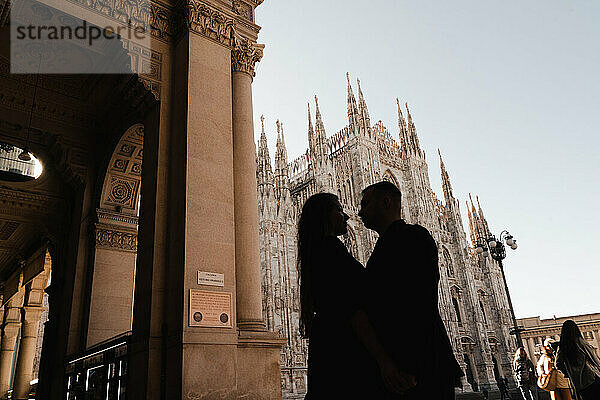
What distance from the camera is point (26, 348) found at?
Answer: 53.3 feet

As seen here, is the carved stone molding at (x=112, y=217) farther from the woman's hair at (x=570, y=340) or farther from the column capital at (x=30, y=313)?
the column capital at (x=30, y=313)

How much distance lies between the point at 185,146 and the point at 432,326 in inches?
179

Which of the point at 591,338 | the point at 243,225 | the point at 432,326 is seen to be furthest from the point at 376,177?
the point at 432,326

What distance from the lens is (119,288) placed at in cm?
907

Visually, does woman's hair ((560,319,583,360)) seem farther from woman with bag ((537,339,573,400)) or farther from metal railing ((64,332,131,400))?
metal railing ((64,332,131,400))

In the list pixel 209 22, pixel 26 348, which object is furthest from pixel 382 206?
pixel 26 348

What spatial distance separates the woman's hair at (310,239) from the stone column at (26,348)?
17265 millimetres

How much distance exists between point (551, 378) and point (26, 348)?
17.2 metres

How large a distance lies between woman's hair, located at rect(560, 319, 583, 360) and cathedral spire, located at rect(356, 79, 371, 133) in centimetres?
3639

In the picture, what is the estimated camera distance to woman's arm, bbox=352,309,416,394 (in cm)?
207

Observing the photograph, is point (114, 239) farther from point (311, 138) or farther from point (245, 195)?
point (311, 138)

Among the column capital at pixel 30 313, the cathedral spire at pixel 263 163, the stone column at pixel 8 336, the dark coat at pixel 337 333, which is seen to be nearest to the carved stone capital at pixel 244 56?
the dark coat at pixel 337 333

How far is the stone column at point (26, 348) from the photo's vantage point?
1587 centimetres

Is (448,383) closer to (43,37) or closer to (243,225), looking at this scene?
(243,225)
